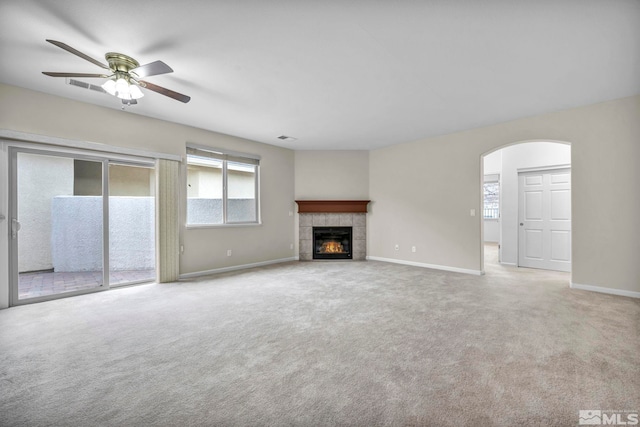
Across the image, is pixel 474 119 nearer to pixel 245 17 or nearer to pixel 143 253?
pixel 245 17

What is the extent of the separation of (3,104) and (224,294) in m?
3.50

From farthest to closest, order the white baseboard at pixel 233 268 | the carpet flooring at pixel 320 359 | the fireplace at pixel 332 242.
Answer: the fireplace at pixel 332 242, the white baseboard at pixel 233 268, the carpet flooring at pixel 320 359

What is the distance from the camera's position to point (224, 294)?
3.85m

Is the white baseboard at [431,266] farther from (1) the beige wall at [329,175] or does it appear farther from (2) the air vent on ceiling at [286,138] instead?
(2) the air vent on ceiling at [286,138]

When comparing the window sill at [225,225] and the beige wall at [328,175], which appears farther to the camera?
the beige wall at [328,175]

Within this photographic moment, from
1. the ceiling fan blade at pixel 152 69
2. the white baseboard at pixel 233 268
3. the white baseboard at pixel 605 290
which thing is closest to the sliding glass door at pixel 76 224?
the white baseboard at pixel 233 268

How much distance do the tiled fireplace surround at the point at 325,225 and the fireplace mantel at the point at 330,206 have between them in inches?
4.7

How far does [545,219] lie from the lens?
17.9ft

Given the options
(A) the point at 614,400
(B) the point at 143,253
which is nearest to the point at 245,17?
(A) the point at 614,400

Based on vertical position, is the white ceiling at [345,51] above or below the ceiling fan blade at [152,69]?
above

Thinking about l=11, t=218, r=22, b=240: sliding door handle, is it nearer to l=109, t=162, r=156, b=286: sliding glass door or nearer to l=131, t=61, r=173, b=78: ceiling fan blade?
l=109, t=162, r=156, b=286: sliding glass door

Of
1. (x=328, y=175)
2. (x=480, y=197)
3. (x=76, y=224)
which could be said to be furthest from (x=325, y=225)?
(x=76, y=224)

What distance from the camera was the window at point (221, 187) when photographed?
5.10 m

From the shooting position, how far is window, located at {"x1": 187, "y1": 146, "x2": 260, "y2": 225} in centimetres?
510
